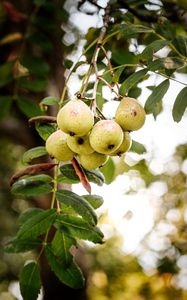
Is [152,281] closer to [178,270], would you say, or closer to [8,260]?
[178,270]

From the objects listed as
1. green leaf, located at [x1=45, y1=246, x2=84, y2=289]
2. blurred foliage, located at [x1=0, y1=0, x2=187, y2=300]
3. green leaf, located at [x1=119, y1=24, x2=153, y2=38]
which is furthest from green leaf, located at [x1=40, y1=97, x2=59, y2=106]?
green leaf, located at [x1=45, y1=246, x2=84, y2=289]

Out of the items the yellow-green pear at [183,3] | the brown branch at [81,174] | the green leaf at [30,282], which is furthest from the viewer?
the yellow-green pear at [183,3]

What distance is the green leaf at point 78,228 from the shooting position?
145cm

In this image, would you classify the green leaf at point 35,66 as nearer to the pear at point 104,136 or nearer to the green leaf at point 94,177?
the green leaf at point 94,177

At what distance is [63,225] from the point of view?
150cm

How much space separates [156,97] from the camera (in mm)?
1411

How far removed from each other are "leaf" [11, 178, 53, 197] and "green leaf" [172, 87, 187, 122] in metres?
0.56

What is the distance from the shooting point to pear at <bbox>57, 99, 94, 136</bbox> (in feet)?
3.60

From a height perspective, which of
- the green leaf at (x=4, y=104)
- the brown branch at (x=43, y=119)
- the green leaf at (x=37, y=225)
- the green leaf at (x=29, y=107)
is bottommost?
the green leaf at (x=4, y=104)

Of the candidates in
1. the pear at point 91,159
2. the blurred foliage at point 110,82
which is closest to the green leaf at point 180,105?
the blurred foliage at point 110,82

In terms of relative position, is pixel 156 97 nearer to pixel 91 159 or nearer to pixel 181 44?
pixel 181 44

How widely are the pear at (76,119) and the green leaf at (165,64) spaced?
332 millimetres

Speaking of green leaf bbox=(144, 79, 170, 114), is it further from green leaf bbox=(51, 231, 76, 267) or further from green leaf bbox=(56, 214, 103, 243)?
green leaf bbox=(51, 231, 76, 267)

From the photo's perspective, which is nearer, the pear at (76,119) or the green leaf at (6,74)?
the pear at (76,119)
